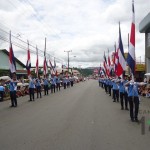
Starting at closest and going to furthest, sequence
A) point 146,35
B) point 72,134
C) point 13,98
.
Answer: point 72,134 < point 13,98 < point 146,35

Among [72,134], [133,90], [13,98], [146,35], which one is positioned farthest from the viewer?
[146,35]

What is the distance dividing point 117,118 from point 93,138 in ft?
13.3

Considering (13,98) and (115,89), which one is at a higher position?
(115,89)

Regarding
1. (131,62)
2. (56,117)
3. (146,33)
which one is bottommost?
(56,117)

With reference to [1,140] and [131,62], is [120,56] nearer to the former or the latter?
[131,62]

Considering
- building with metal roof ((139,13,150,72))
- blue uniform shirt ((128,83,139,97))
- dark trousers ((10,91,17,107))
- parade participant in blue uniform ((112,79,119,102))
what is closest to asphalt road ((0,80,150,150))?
blue uniform shirt ((128,83,139,97))

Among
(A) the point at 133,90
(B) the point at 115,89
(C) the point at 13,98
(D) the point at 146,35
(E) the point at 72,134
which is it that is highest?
(D) the point at 146,35

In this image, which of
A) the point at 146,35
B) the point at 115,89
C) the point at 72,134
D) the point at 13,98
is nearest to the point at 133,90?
the point at 72,134

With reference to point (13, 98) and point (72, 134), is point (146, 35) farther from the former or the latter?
point (72, 134)

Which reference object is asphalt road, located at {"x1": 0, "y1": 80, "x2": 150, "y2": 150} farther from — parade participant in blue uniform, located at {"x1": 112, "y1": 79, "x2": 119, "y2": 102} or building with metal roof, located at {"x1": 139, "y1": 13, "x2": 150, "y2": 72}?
building with metal roof, located at {"x1": 139, "y1": 13, "x2": 150, "y2": 72}

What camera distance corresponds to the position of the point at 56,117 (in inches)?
491

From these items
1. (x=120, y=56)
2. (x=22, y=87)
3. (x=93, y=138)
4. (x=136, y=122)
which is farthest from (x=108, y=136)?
(x=22, y=87)

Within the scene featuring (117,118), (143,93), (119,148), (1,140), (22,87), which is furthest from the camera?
(22,87)

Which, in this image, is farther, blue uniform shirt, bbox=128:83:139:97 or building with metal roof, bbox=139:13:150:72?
building with metal roof, bbox=139:13:150:72
